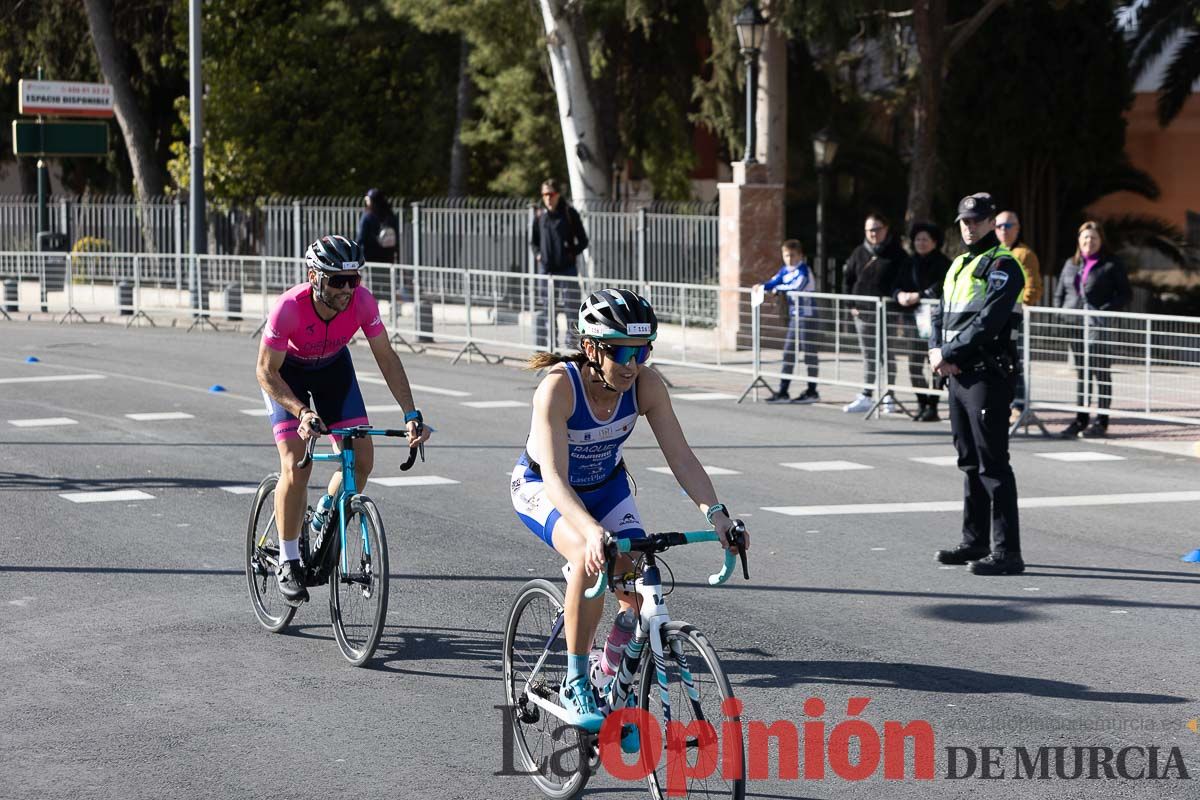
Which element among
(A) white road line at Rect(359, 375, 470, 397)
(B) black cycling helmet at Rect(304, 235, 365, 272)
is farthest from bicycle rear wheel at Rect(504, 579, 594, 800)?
(A) white road line at Rect(359, 375, 470, 397)

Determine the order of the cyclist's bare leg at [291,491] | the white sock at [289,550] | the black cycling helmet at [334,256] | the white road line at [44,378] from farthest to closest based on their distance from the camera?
1. the white road line at [44,378]
2. the white sock at [289,550]
3. the cyclist's bare leg at [291,491]
4. the black cycling helmet at [334,256]

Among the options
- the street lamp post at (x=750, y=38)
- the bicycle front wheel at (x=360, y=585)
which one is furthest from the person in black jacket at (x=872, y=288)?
the bicycle front wheel at (x=360, y=585)

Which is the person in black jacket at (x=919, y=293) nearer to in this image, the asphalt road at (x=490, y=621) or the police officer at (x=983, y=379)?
the asphalt road at (x=490, y=621)

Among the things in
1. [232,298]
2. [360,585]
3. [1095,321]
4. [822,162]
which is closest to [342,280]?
[360,585]

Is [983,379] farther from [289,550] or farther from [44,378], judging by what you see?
[44,378]

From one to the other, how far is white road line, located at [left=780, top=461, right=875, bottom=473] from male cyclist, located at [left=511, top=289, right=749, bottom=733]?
7.85 m

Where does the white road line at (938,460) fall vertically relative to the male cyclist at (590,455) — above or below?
below

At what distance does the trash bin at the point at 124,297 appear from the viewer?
30.1 m

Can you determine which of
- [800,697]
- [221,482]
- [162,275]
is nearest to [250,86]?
[162,275]

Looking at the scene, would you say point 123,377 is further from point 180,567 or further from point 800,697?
point 800,697

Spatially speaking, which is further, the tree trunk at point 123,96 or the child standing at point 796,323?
the tree trunk at point 123,96

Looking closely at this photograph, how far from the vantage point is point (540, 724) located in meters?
6.21

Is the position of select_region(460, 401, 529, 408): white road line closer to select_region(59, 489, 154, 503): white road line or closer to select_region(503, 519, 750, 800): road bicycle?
select_region(59, 489, 154, 503): white road line

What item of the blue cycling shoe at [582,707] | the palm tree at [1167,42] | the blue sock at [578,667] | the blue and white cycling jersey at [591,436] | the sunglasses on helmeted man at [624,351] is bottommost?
the blue cycling shoe at [582,707]
